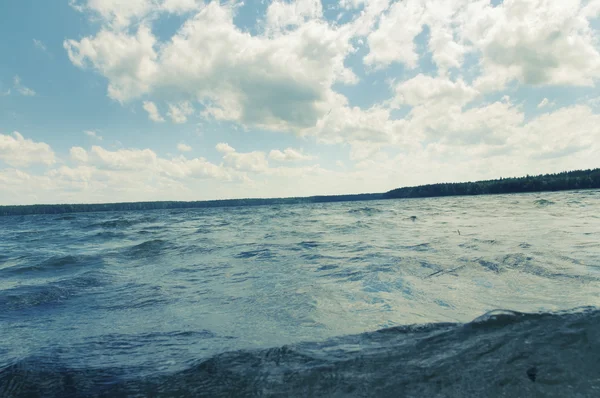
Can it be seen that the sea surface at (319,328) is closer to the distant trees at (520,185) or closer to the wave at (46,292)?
the wave at (46,292)

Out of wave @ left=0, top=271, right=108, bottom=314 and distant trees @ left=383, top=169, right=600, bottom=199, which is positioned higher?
distant trees @ left=383, top=169, right=600, bottom=199

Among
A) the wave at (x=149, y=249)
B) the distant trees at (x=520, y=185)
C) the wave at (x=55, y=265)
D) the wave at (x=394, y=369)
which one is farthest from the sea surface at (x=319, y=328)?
the distant trees at (x=520, y=185)

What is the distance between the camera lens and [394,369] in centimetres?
353

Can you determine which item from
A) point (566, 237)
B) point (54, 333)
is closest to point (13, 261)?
point (54, 333)

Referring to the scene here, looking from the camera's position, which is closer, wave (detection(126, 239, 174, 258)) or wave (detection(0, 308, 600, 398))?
wave (detection(0, 308, 600, 398))

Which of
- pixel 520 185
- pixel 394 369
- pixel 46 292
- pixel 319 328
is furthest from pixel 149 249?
pixel 520 185

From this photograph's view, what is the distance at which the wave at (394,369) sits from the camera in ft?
10.4

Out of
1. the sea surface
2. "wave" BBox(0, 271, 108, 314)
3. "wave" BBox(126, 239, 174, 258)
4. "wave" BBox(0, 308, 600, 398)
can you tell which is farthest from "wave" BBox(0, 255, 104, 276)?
"wave" BBox(0, 308, 600, 398)

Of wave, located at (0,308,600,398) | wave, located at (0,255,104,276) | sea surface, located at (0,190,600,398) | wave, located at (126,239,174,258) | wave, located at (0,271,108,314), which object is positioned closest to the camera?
wave, located at (0,308,600,398)

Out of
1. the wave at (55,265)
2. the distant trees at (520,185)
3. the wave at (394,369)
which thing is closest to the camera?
the wave at (394,369)

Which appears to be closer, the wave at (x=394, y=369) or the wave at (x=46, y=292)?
the wave at (x=394, y=369)

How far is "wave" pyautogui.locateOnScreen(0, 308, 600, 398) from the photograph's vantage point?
3.17 metres

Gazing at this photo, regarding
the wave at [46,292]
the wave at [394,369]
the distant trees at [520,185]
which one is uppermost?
the distant trees at [520,185]

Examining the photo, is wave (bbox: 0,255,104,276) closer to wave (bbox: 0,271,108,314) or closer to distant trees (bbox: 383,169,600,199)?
wave (bbox: 0,271,108,314)
